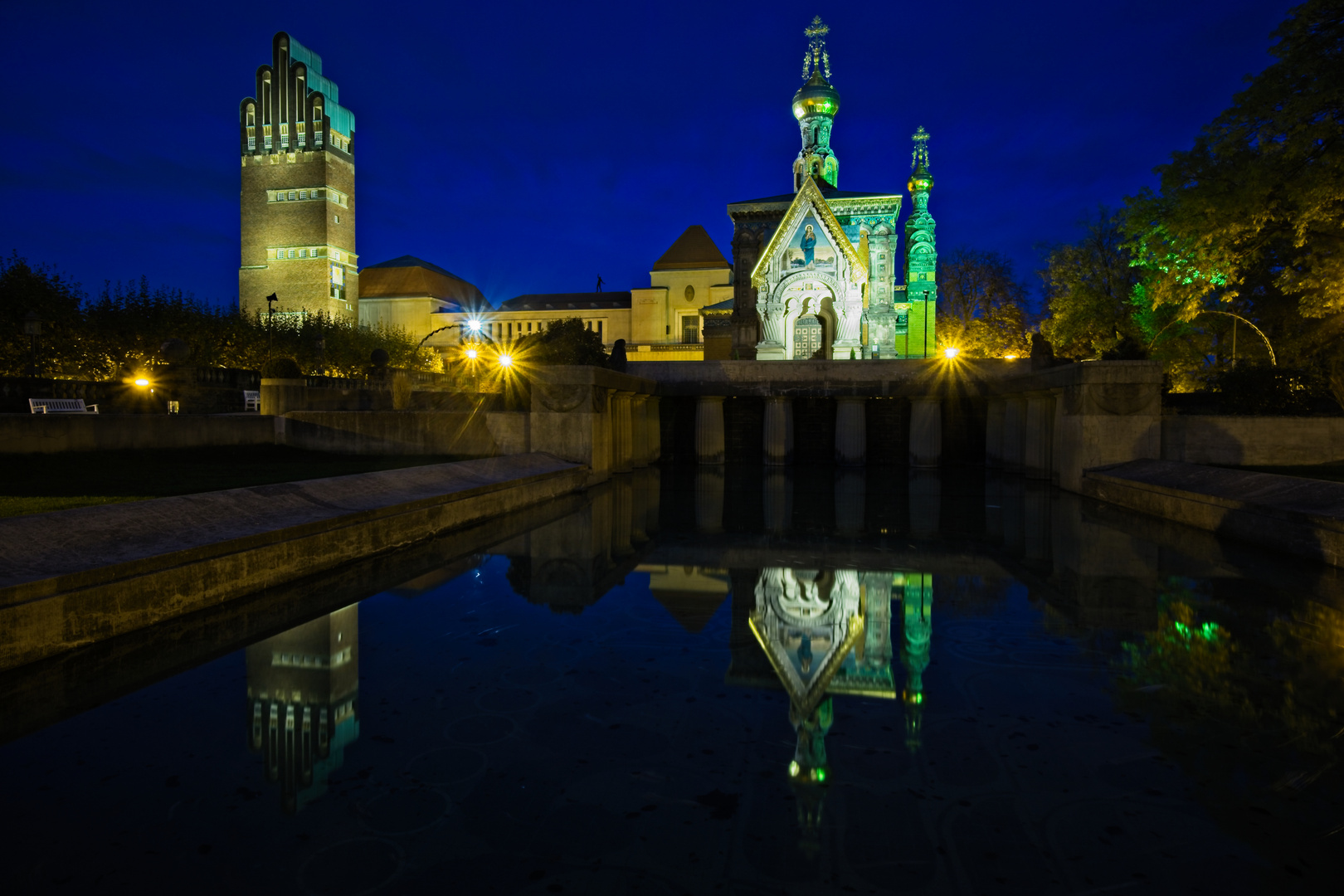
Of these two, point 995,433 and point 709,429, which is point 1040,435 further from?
point 709,429

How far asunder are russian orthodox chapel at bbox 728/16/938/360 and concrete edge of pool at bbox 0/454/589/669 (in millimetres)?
35107

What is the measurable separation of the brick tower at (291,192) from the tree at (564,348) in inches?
2205

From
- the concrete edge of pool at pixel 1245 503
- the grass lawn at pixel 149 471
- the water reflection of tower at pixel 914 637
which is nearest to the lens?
the water reflection of tower at pixel 914 637

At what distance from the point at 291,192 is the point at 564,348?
227 ft

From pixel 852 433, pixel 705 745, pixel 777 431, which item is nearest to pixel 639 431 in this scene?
pixel 777 431

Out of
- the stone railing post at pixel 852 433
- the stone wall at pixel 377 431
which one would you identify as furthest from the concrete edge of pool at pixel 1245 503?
the stone wall at pixel 377 431

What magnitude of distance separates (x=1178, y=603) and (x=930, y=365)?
2130 centimetres

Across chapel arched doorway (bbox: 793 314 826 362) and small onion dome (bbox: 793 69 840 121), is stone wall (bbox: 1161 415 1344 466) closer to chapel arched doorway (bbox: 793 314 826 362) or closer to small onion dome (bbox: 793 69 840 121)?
chapel arched doorway (bbox: 793 314 826 362)

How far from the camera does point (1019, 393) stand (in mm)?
24578

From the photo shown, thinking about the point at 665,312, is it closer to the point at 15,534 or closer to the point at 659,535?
the point at 659,535

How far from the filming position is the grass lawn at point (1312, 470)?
14.6 metres

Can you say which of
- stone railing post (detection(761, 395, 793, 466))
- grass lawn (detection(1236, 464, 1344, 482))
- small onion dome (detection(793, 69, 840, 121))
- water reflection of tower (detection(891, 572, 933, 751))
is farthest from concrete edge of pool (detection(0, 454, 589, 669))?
small onion dome (detection(793, 69, 840, 121))

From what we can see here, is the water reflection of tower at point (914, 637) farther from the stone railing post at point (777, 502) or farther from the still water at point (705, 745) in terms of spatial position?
the stone railing post at point (777, 502)

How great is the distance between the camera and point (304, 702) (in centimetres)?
542
